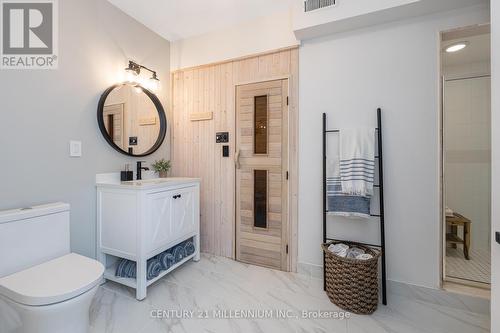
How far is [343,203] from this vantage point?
1919 millimetres

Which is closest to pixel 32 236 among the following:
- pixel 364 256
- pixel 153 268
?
pixel 153 268

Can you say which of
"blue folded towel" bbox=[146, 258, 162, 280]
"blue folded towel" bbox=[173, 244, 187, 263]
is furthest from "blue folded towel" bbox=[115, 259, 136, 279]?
"blue folded towel" bbox=[173, 244, 187, 263]

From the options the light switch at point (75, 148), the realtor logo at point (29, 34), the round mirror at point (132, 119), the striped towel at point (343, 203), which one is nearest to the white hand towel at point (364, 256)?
the striped towel at point (343, 203)

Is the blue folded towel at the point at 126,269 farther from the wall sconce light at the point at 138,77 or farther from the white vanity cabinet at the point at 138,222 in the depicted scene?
the wall sconce light at the point at 138,77

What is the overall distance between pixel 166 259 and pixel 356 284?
5.23ft

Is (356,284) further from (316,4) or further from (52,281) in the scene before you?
(316,4)

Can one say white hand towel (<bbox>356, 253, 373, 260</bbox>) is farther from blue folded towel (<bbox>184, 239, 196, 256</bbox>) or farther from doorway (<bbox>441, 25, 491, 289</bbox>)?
blue folded towel (<bbox>184, 239, 196, 256</bbox>)

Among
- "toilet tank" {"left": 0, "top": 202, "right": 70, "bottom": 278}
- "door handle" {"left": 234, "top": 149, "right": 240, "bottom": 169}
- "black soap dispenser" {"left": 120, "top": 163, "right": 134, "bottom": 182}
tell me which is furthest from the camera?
"door handle" {"left": 234, "top": 149, "right": 240, "bottom": 169}

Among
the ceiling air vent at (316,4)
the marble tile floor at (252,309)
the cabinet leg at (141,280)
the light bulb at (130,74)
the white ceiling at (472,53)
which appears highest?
the ceiling air vent at (316,4)

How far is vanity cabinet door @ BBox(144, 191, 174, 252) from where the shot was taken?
5.98ft

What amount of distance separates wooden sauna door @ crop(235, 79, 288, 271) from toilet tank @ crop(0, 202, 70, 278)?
1.48 metres

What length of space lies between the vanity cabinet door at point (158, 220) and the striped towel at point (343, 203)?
1.42 meters

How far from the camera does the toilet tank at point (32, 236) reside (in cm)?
131

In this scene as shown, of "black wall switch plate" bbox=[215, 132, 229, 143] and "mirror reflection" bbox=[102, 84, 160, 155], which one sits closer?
"mirror reflection" bbox=[102, 84, 160, 155]
